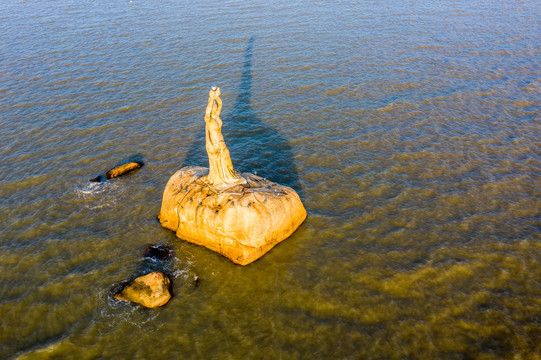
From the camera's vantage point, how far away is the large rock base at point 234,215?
11.5 metres

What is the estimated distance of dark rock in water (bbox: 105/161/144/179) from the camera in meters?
15.9

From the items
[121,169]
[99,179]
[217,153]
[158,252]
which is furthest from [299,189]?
[99,179]

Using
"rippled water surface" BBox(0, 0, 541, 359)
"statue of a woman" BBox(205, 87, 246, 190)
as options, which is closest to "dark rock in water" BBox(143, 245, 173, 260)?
"rippled water surface" BBox(0, 0, 541, 359)

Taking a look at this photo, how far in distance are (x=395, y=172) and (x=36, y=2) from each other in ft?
174

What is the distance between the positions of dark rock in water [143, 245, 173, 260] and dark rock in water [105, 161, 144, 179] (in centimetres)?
541

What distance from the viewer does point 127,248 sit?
40.4 ft

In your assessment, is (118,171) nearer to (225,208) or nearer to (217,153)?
(217,153)

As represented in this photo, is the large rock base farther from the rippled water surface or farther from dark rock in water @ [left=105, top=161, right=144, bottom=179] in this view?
dark rock in water @ [left=105, top=161, right=144, bottom=179]

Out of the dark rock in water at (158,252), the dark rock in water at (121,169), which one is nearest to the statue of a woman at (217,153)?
the dark rock in water at (158,252)

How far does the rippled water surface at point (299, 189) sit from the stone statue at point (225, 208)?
509 millimetres

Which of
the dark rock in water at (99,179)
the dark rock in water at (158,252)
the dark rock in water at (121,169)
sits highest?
the dark rock in water at (121,169)

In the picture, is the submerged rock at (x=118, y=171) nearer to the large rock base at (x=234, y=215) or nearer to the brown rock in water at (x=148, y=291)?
the large rock base at (x=234, y=215)

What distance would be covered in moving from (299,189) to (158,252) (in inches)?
254

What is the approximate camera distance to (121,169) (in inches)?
632
